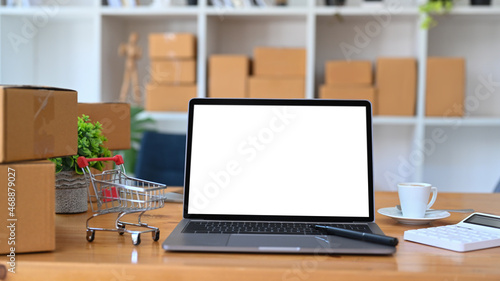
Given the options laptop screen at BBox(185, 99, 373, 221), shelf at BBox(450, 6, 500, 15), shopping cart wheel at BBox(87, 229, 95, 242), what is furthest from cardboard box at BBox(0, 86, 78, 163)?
shelf at BBox(450, 6, 500, 15)

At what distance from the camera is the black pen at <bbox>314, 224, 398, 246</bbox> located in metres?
0.86

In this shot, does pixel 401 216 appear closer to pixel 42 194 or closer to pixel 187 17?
pixel 42 194

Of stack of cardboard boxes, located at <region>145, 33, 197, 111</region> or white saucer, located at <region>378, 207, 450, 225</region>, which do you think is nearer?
white saucer, located at <region>378, 207, 450, 225</region>

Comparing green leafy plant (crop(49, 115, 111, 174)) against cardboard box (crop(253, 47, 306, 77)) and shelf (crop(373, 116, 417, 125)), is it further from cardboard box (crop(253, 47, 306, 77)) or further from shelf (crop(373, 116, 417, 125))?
shelf (crop(373, 116, 417, 125))

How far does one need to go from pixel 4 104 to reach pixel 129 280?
1.09ft

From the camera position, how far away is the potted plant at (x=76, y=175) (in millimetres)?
1168

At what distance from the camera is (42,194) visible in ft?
2.76

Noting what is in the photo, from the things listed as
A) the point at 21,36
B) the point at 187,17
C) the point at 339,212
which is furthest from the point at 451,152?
the point at 21,36

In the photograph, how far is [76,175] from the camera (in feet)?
3.89

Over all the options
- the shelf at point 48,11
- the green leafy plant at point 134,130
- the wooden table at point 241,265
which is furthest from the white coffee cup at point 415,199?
the shelf at point 48,11

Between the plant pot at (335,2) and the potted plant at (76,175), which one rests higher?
the plant pot at (335,2)

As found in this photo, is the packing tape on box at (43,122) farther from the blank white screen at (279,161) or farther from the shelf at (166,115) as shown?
the shelf at (166,115)

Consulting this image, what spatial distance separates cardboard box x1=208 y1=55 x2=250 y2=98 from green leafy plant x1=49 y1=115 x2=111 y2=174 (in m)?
1.77

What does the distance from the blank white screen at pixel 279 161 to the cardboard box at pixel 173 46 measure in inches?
77.7
